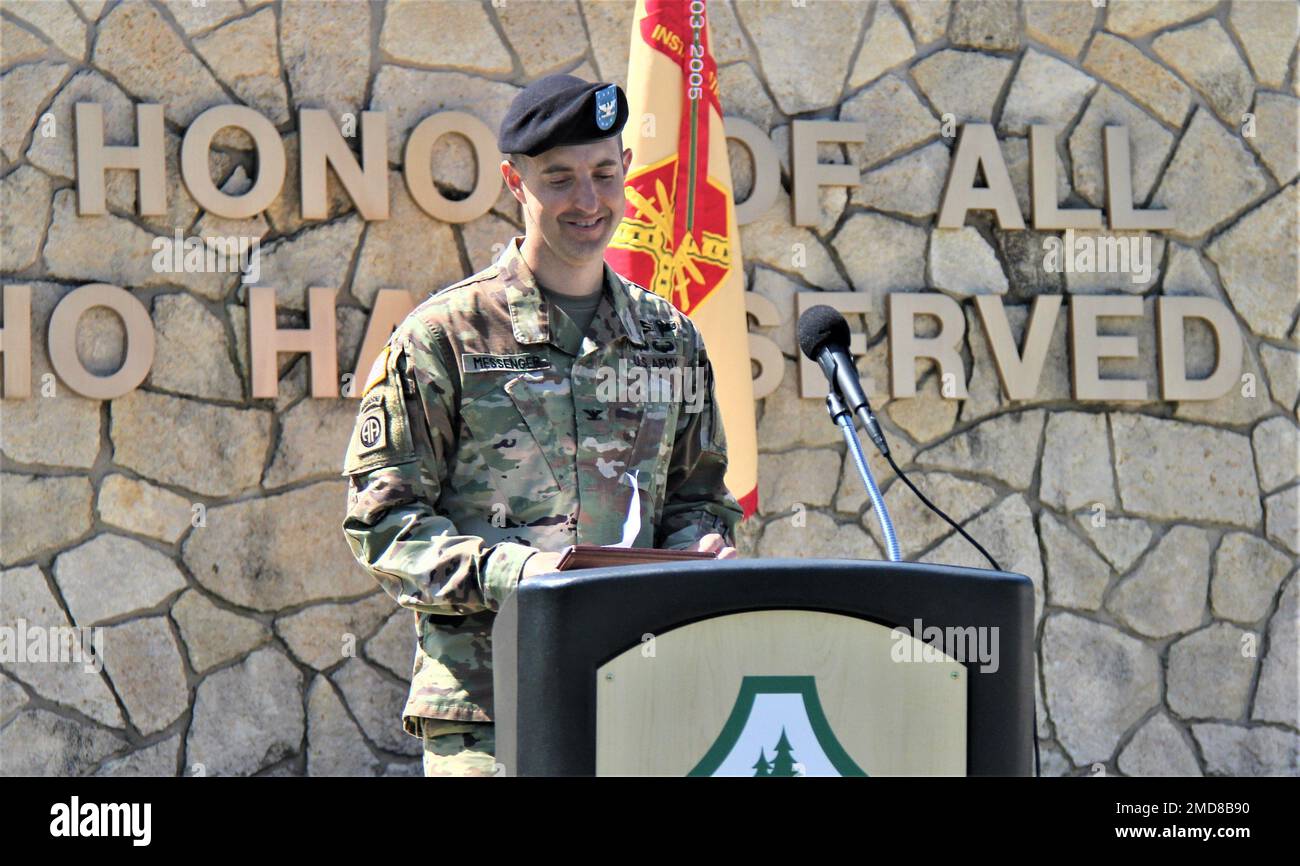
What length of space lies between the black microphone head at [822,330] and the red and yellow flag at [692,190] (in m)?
1.75

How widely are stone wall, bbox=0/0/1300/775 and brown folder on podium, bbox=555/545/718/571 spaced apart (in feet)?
10.5

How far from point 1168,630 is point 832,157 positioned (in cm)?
206

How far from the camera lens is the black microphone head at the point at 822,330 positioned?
2312mm

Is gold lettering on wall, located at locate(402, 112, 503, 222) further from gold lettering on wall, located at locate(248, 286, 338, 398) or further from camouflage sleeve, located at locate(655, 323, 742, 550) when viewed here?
camouflage sleeve, located at locate(655, 323, 742, 550)

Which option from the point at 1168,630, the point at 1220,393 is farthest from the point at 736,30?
the point at 1168,630

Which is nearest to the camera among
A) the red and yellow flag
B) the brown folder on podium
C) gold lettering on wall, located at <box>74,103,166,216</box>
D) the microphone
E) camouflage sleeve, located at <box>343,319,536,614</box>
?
the brown folder on podium

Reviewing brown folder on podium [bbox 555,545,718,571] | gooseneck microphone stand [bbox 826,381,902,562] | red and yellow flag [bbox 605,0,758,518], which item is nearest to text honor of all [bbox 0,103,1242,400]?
red and yellow flag [bbox 605,0,758,518]

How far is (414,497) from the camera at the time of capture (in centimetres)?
211

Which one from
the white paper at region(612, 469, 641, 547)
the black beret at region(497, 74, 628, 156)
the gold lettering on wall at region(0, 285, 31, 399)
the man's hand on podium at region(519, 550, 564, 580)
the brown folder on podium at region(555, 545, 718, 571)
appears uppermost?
the black beret at region(497, 74, 628, 156)

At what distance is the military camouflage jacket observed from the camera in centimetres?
209

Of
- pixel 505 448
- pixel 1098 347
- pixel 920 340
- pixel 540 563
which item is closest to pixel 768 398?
pixel 920 340

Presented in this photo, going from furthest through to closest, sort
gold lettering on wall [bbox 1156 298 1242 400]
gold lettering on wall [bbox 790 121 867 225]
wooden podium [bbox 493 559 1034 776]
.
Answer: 1. gold lettering on wall [bbox 1156 298 1242 400]
2. gold lettering on wall [bbox 790 121 867 225]
3. wooden podium [bbox 493 559 1034 776]

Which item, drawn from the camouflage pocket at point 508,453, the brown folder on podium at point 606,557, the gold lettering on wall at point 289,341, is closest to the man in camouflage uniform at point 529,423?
Result: the camouflage pocket at point 508,453

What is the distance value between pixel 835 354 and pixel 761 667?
0.93 m
